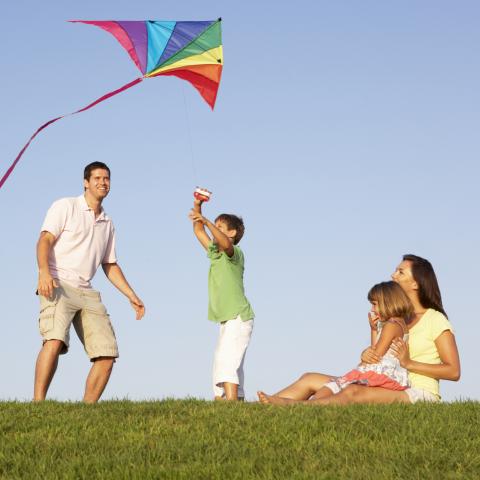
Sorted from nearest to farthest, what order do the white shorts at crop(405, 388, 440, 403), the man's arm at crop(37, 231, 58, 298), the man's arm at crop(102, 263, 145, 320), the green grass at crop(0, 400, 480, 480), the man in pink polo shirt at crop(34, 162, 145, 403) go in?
the green grass at crop(0, 400, 480, 480) → the white shorts at crop(405, 388, 440, 403) → the man's arm at crop(37, 231, 58, 298) → the man in pink polo shirt at crop(34, 162, 145, 403) → the man's arm at crop(102, 263, 145, 320)

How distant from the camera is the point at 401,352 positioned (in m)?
9.27

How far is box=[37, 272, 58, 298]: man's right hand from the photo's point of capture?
966 cm

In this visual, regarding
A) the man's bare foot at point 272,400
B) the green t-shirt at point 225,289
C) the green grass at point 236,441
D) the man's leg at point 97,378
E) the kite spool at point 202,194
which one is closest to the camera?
the green grass at point 236,441

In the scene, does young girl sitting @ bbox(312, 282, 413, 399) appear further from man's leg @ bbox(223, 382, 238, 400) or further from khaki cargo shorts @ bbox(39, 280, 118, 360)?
khaki cargo shorts @ bbox(39, 280, 118, 360)

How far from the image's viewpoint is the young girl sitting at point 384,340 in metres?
9.28

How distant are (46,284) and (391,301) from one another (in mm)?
3765

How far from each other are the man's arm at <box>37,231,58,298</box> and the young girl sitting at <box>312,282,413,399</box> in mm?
3133

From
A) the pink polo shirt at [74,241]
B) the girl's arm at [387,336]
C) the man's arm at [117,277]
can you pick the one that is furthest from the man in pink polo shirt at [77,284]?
the girl's arm at [387,336]

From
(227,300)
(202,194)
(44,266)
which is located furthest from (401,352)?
(44,266)

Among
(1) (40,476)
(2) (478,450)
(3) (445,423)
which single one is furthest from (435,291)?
(1) (40,476)

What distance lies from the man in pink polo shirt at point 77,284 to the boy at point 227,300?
973 millimetres

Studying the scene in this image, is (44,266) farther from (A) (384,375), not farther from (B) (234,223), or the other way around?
(A) (384,375)

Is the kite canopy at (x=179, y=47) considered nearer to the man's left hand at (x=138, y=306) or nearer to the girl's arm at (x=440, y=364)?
the man's left hand at (x=138, y=306)

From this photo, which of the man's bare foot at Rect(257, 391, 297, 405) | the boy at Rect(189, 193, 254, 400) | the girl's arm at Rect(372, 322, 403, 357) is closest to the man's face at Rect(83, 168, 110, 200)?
the boy at Rect(189, 193, 254, 400)
